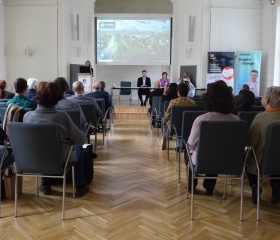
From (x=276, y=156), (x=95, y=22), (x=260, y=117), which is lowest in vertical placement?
(x=276, y=156)

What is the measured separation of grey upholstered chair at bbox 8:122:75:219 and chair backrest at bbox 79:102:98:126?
2.08 meters

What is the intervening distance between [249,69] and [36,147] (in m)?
9.55

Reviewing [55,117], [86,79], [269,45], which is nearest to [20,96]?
[55,117]

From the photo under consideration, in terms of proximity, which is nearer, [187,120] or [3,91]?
[187,120]

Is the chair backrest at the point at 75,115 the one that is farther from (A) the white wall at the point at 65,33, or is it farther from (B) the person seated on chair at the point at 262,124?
(A) the white wall at the point at 65,33

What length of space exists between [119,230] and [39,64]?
963 centimetres

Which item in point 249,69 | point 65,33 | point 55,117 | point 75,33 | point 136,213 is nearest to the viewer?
point 55,117

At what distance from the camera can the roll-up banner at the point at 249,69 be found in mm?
10938

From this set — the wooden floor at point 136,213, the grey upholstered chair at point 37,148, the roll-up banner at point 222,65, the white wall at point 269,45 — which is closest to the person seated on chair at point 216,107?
the wooden floor at point 136,213

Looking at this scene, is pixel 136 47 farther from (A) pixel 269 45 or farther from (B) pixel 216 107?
(B) pixel 216 107

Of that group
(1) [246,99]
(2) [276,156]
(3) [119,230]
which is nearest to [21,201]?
(3) [119,230]

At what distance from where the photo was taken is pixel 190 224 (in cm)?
291

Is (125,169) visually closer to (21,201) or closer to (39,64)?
(21,201)

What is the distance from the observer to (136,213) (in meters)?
3.15
